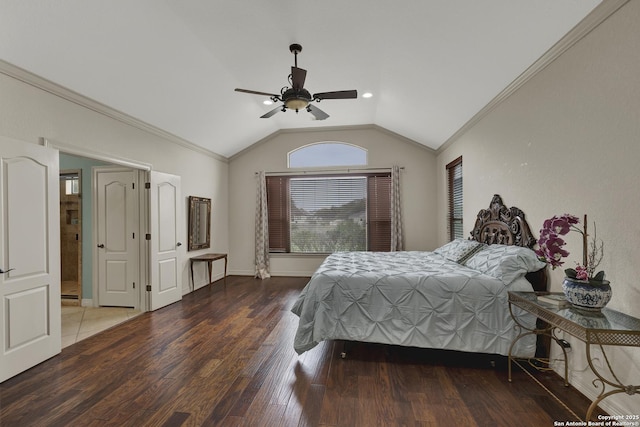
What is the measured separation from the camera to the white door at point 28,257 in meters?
2.35

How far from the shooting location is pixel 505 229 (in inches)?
125

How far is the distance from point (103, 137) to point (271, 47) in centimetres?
222

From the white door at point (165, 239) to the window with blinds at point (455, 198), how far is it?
14.9 feet

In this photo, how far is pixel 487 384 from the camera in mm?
2236

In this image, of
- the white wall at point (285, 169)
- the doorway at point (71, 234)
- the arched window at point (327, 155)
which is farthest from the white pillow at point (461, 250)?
the doorway at point (71, 234)

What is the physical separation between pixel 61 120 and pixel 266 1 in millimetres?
2358

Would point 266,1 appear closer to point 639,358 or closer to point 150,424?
point 150,424

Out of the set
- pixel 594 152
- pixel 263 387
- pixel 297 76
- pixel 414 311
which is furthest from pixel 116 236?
pixel 594 152

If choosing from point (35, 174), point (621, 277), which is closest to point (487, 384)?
point (621, 277)

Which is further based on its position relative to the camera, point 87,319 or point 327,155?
point 327,155

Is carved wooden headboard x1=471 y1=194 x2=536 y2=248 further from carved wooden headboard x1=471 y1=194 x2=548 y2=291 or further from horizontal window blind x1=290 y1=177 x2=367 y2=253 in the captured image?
horizontal window blind x1=290 y1=177 x2=367 y2=253

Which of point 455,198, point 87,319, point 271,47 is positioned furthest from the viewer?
point 455,198

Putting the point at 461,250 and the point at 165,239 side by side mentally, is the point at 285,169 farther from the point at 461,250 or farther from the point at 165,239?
the point at 461,250

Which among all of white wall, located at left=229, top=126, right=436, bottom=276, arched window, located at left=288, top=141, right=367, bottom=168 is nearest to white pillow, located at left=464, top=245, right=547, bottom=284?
white wall, located at left=229, top=126, right=436, bottom=276
